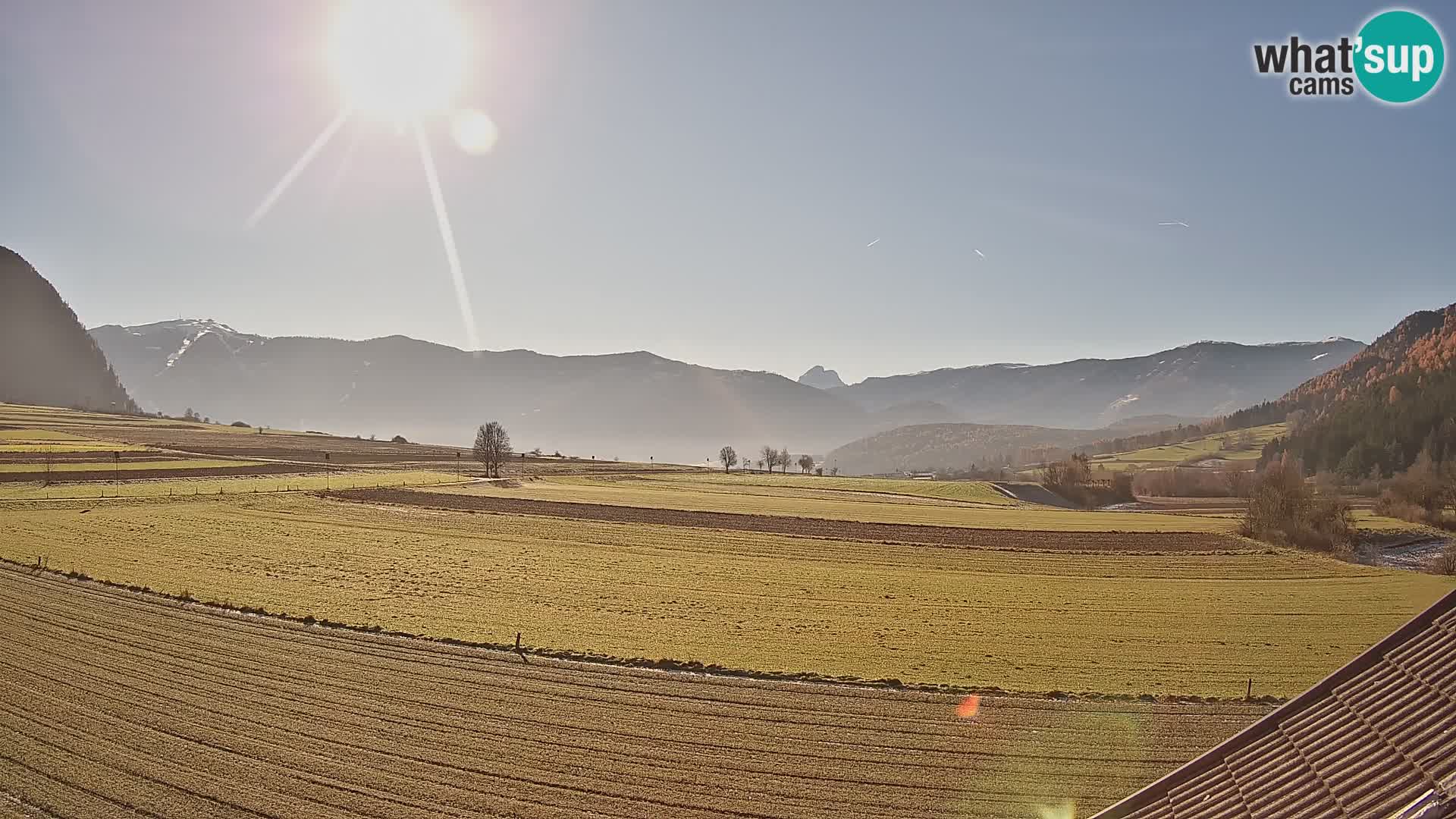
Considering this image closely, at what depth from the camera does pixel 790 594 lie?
39.0m

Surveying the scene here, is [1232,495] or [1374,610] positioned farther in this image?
[1232,495]

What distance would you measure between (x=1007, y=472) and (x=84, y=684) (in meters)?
194

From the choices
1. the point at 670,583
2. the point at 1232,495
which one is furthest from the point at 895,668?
the point at 1232,495

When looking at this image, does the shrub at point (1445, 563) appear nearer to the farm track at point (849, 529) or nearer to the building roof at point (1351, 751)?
the farm track at point (849, 529)

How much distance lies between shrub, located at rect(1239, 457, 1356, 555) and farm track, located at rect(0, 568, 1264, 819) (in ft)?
182

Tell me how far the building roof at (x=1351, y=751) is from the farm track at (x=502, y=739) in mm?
10464

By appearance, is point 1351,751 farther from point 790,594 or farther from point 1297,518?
point 1297,518

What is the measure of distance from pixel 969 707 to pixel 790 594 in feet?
56.5

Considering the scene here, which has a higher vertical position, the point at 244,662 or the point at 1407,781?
the point at 1407,781

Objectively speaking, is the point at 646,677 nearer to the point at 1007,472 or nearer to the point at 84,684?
the point at 84,684

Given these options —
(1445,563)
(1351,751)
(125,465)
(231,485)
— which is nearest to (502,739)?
(1351,751)

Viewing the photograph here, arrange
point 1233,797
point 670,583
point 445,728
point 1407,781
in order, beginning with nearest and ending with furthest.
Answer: point 1407,781 → point 1233,797 → point 445,728 → point 670,583

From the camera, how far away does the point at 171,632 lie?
2783 cm

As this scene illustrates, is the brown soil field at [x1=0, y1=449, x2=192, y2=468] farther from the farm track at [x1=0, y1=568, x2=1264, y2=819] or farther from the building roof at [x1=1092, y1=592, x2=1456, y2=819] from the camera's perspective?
the building roof at [x1=1092, y1=592, x2=1456, y2=819]
